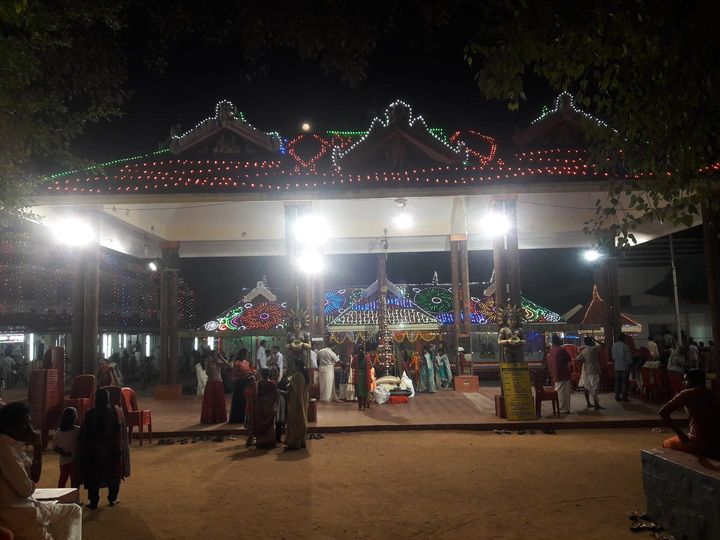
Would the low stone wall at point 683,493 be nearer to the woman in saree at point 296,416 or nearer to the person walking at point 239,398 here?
the woman in saree at point 296,416

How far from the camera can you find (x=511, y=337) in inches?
436

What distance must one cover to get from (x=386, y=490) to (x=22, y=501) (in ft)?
12.0

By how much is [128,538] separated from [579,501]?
14.1 ft

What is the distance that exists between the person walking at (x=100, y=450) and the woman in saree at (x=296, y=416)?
10.2ft

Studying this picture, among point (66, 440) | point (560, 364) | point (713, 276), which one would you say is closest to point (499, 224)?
point (560, 364)

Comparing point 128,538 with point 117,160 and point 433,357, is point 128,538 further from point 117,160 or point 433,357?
point 433,357

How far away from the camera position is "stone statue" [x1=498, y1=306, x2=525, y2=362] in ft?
36.1

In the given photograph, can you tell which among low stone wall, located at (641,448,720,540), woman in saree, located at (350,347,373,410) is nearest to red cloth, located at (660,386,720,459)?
low stone wall, located at (641,448,720,540)

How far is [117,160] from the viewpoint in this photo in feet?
39.5

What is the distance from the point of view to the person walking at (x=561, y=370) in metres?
11.0

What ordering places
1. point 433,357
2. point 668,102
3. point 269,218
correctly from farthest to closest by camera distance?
point 433,357
point 269,218
point 668,102

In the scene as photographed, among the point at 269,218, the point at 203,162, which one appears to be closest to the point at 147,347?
the point at 269,218

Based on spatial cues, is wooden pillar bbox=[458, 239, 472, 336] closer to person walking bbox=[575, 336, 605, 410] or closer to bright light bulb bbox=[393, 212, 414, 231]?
bright light bulb bbox=[393, 212, 414, 231]

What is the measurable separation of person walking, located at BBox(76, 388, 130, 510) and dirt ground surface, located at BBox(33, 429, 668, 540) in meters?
0.28
